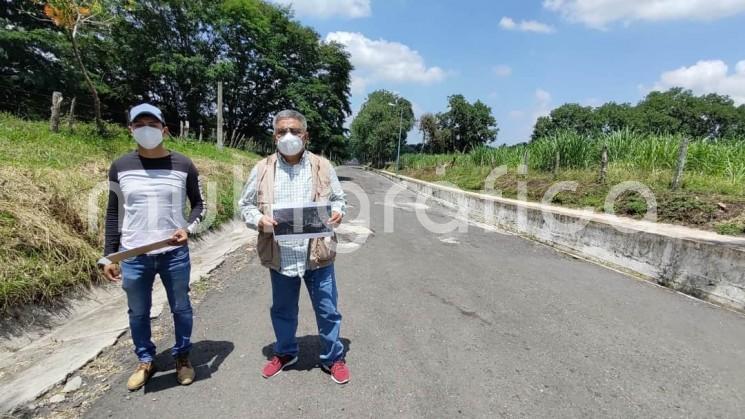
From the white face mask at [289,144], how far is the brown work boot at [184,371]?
1.69m

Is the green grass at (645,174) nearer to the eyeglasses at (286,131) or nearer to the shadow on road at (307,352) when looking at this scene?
the shadow on road at (307,352)

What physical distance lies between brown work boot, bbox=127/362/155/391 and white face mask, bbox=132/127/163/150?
1.54 metres

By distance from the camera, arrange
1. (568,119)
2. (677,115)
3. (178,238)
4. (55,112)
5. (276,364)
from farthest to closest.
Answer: (568,119)
(677,115)
(55,112)
(276,364)
(178,238)

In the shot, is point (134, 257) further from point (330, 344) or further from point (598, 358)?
point (598, 358)

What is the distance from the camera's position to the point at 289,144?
8.05 feet

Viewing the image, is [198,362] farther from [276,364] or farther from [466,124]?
[466,124]

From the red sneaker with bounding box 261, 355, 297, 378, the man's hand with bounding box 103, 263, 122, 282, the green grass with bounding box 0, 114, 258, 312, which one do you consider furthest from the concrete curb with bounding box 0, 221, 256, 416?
the red sneaker with bounding box 261, 355, 297, 378

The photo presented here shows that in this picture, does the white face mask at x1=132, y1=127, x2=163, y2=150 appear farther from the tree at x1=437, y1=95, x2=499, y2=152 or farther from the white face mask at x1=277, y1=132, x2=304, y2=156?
the tree at x1=437, y1=95, x2=499, y2=152

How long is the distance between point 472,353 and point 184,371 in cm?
227

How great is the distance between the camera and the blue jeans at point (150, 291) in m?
2.41

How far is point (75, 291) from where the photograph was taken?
3559mm

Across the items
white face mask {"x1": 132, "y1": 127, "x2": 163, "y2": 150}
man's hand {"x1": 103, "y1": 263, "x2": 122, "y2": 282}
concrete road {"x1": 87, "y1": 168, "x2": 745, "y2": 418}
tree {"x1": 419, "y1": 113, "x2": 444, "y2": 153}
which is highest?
tree {"x1": 419, "y1": 113, "x2": 444, "y2": 153}

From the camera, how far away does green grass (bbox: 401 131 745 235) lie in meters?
6.91

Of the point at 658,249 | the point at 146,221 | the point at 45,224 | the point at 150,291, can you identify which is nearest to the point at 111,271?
the point at 150,291
